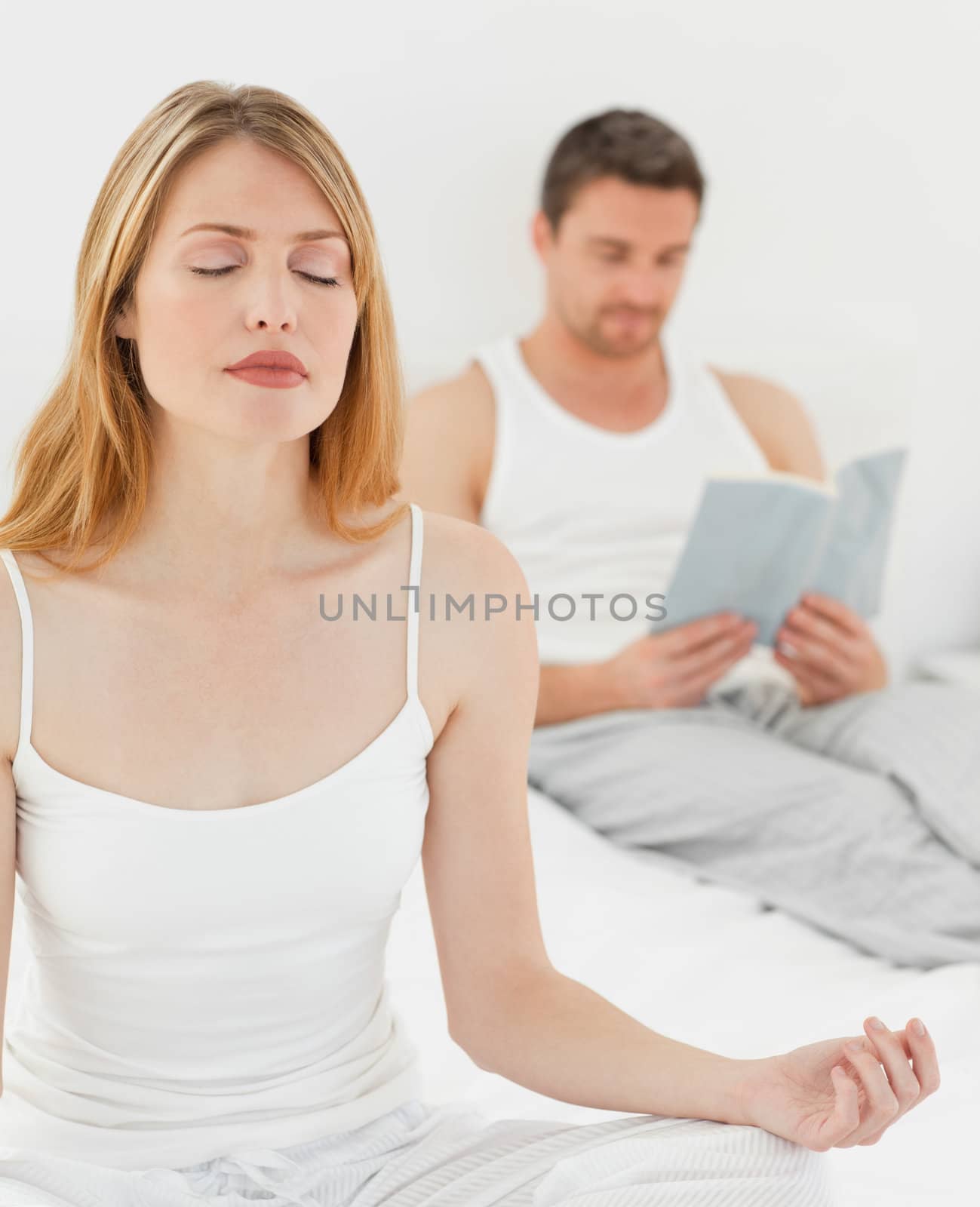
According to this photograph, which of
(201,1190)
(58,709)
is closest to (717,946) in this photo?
(201,1190)

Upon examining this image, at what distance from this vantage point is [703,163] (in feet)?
8.19

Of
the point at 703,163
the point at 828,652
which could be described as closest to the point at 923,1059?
the point at 828,652

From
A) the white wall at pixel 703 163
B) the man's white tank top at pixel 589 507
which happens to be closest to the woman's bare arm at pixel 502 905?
the man's white tank top at pixel 589 507

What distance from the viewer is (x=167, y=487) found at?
0.97m

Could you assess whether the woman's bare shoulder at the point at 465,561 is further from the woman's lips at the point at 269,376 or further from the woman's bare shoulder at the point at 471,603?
the woman's lips at the point at 269,376

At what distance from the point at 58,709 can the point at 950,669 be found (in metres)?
2.09

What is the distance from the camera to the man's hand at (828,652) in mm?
2102

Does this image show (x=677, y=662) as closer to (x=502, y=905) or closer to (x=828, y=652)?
(x=828, y=652)

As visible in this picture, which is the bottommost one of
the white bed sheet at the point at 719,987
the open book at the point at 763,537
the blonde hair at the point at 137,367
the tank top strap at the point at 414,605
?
the white bed sheet at the point at 719,987

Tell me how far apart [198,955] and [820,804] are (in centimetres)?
101

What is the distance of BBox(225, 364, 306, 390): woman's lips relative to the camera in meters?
0.89

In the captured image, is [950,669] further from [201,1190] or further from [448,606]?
[201,1190]

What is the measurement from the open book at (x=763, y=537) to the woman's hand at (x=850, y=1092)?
102 cm

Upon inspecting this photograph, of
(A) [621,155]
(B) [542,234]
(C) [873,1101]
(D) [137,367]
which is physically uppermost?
(A) [621,155]
